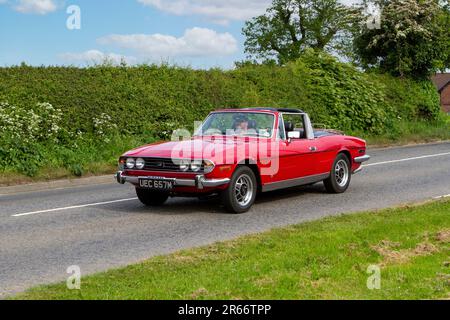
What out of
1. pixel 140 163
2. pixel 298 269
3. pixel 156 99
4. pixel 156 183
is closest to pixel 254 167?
pixel 156 183

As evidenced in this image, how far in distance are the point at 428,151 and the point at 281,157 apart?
12.4 meters

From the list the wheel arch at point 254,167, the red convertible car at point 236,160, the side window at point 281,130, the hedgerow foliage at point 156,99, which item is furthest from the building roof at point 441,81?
the wheel arch at point 254,167

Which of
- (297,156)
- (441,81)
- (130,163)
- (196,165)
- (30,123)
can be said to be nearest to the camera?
(196,165)

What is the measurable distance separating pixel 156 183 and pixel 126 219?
699 millimetres

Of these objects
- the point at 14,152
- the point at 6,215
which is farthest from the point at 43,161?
the point at 6,215

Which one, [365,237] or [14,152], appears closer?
[365,237]

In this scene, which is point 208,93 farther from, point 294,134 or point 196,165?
point 196,165

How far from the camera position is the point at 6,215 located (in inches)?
419

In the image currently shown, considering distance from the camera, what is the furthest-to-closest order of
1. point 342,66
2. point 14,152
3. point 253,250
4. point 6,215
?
1. point 342,66
2. point 14,152
3. point 6,215
4. point 253,250

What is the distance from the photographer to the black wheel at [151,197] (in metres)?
11.1

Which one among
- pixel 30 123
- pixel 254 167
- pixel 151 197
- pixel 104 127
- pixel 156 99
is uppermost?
pixel 156 99

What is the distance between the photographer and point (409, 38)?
29672mm
